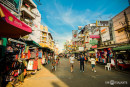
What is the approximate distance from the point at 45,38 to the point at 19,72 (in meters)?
37.7

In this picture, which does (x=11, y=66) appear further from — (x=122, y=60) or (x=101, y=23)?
(x=101, y=23)

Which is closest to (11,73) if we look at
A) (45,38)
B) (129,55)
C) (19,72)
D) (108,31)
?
(19,72)

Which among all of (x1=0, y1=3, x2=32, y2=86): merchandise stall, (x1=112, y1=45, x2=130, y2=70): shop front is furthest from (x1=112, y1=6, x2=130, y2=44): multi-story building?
(x1=0, y1=3, x2=32, y2=86): merchandise stall

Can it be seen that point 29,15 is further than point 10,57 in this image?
Yes

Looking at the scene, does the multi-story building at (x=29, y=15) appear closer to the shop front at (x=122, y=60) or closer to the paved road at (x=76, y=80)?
the paved road at (x=76, y=80)

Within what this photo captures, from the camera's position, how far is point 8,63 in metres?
3.94

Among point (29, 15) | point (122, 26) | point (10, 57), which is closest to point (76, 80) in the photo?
point (10, 57)

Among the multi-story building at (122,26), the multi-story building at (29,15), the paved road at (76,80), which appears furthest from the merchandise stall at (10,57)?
the multi-story building at (122,26)

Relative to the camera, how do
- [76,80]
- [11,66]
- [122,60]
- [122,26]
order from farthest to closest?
[122,26] < [122,60] < [76,80] < [11,66]

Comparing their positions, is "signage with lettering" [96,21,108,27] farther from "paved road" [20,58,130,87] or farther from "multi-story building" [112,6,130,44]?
"paved road" [20,58,130,87]

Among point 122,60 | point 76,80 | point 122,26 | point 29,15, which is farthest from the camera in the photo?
point 29,15

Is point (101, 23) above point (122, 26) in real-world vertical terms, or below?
above

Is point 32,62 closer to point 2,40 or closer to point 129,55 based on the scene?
point 2,40

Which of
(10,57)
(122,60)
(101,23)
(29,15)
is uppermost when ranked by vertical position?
(29,15)
